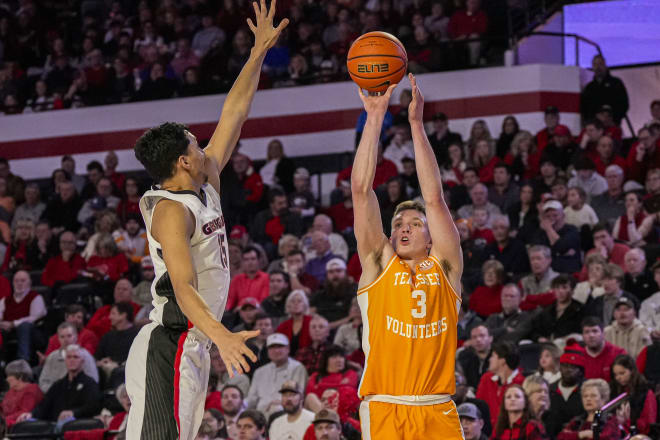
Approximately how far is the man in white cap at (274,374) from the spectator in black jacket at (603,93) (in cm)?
624

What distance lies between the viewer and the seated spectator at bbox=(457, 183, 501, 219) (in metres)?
12.3

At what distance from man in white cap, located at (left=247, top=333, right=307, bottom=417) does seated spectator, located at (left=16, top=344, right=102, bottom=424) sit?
1.66m

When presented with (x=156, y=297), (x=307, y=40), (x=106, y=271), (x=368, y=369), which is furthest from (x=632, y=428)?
(x=307, y=40)

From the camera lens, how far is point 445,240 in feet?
18.4

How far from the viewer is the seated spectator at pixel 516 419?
8.64m

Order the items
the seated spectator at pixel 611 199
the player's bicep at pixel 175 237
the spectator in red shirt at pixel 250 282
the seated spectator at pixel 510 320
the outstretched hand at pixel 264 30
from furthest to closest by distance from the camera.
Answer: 1. the spectator in red shirt at pixel 250 282
2. the seated spectator at pixel 611 199
3. the seated spectator at pixel 510 320
4. the outstretched hand at pixel 264 30
5. the player's bicep at pixel 175 237

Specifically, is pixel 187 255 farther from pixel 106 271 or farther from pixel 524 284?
pixel 106 271

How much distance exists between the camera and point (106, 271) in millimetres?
13344

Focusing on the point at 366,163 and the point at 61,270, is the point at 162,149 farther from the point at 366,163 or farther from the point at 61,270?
the point at 61,270

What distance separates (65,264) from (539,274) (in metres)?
6.31

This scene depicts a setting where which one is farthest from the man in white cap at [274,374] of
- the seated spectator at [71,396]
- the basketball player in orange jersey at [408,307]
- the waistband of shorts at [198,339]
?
the waistband of shorts at [198,339]

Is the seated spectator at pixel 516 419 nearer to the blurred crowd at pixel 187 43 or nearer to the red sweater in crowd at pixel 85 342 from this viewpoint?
the red sweater in crowd at pixel 85 342

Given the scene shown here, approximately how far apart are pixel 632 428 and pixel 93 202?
30.0 feet

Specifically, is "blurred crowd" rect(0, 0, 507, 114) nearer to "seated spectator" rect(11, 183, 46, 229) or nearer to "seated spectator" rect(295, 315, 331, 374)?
"seated spectator" rect(11, 183, 46, 229)
